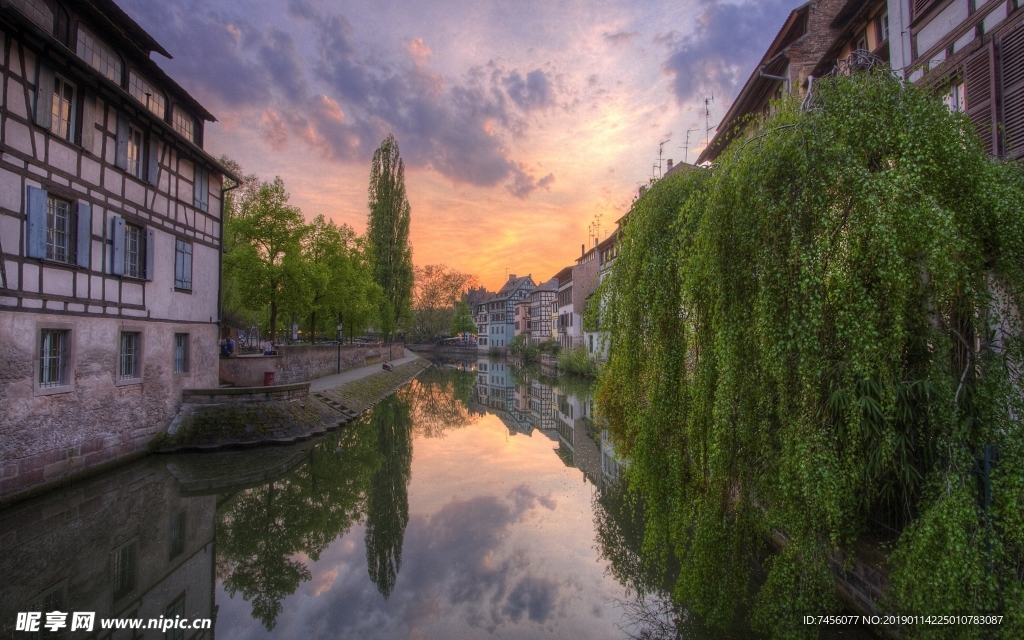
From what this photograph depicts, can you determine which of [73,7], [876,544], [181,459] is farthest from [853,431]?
[73,7]

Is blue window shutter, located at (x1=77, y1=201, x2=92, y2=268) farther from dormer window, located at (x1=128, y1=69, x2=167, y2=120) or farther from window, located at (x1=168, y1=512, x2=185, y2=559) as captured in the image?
window, located at (x1=168, y1=512, x2=185, y2=559)

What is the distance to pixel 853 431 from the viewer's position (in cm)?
355

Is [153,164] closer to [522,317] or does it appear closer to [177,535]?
[177,535]

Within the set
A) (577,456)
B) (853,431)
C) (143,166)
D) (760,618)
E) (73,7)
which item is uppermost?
(73,7)

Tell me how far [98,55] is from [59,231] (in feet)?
13.7

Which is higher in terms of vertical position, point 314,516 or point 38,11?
point 38,11

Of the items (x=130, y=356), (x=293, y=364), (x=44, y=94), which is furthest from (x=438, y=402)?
(x=44, y=94)

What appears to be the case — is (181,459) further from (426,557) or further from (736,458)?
(736,458)

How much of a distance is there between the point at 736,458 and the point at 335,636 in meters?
4.74

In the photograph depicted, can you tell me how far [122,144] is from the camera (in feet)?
39.9

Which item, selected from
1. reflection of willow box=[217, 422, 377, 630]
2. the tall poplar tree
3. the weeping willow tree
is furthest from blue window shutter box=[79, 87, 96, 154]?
the tall poplar tree

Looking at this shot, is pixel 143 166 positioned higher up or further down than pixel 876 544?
higher up

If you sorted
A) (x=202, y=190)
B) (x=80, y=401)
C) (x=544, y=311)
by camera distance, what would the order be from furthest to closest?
(x=544, y=311) → (x=202, y=190) → (x=80, y=401)

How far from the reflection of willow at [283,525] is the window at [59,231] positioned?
5886mm
